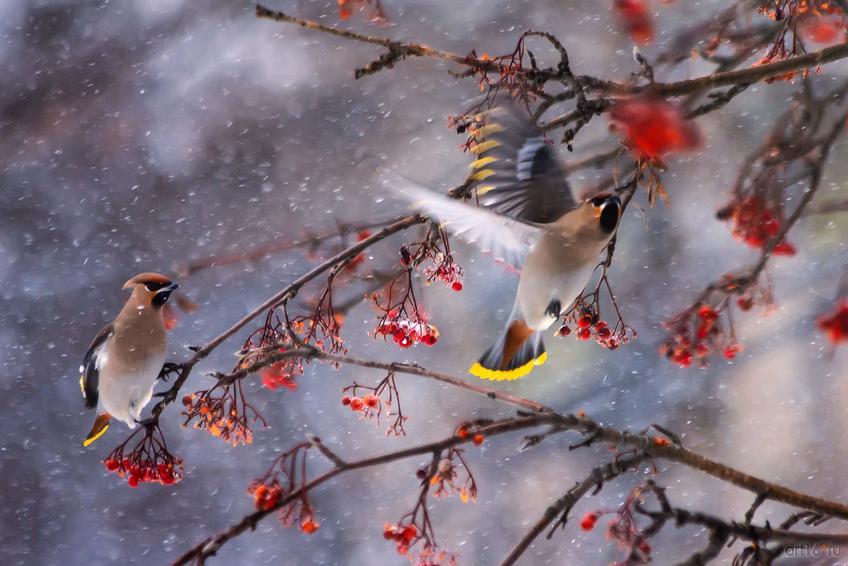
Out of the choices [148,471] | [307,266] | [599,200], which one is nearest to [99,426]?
[148,471]

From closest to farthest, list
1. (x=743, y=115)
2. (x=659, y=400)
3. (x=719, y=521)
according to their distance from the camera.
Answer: (x=719, y=521) < (x=743, y=115) < (x=659, y=400)

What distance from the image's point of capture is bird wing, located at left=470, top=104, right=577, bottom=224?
133cm

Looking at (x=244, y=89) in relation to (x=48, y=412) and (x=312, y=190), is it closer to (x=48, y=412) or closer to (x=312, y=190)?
(x=312, y=190)

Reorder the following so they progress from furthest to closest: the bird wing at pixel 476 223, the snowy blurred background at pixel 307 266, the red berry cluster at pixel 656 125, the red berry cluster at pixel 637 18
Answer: the snowy blurred background at pixel 307 266 < the red berry cluster at pixel 637 18 < the bird wing at pixel 476 223 < the red berry cluster at pixel 656 125

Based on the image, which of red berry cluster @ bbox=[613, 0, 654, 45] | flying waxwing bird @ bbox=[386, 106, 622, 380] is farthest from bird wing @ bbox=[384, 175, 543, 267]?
red berry cluster @ bbox=[613, 0, 654, 45]

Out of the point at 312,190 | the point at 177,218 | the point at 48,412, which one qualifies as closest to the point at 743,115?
the point at 312,190

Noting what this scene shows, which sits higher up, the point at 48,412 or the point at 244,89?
the point at 244,89

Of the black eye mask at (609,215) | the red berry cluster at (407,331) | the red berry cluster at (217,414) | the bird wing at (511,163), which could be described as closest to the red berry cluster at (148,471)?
the red berry cluster at (217,414)

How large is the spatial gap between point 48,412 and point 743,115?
8.39ft

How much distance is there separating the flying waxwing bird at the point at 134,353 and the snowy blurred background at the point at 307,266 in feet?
3.61

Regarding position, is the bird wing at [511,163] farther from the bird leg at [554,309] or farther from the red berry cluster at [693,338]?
the red berry cluster at [693,338]

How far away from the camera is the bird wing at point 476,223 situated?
106 cm

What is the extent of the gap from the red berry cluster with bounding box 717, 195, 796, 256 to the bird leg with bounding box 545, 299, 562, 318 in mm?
287

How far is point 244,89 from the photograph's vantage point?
3131mm
